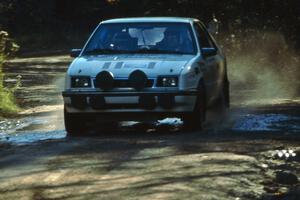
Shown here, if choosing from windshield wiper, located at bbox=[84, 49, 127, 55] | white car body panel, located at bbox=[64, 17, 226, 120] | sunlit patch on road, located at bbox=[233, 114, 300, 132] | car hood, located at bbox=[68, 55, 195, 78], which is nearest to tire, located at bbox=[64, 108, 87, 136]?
white car body panel, located at bbox=[64, 17, 226, 120]

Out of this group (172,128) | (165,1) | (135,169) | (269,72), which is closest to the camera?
(135,169)

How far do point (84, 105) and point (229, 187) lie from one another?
3.97 meters

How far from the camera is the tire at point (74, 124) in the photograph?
35.6ft

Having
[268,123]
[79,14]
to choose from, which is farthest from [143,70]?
[79,14]

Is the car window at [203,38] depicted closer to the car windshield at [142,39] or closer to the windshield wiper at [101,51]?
the car windshield at [142,39]

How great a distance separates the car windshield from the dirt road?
3.84 feet

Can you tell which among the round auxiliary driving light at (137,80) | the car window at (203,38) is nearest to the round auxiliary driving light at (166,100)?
the round auxiliary driving light at (137,80)

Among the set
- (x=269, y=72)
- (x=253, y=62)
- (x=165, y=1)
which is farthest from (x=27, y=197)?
(x=165, y=1)

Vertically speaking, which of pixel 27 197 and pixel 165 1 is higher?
pixel 165 1

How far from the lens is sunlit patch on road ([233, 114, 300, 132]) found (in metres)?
11.2

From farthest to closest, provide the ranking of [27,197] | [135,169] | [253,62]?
[253,62] < [135,169] < [27,197]

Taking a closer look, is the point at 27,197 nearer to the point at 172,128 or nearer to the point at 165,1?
the point at 172,128

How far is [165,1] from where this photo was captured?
94.6ft

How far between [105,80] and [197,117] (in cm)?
139
